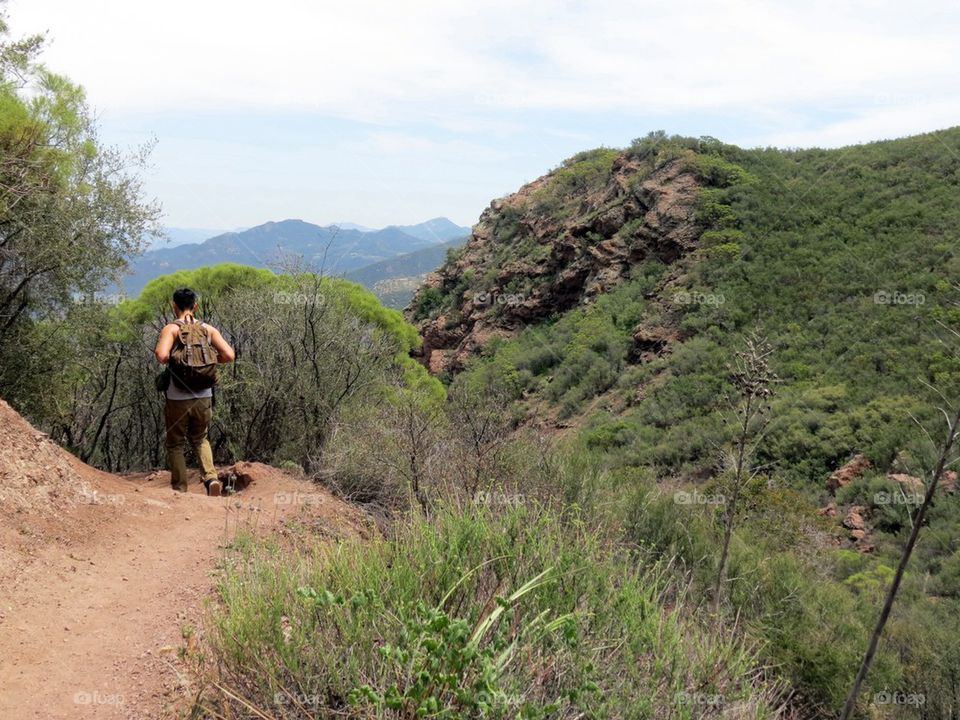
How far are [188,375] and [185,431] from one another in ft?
1.99

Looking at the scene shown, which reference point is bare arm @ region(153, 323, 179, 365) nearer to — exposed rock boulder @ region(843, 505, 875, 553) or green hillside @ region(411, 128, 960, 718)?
green hillside @ region(411, 128, 960, 718)

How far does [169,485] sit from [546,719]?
19.2ft

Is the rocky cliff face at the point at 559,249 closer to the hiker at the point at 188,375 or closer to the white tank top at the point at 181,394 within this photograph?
the hiker at the point at 188,375

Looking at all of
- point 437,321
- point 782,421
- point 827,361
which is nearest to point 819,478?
point 782,421

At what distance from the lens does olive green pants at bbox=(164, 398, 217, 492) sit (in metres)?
6.10

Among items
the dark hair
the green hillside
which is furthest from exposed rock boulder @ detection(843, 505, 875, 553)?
the dark hair

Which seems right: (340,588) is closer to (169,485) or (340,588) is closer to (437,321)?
(169,485)

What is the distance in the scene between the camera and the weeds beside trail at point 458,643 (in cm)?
204

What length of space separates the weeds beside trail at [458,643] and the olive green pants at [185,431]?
349cm

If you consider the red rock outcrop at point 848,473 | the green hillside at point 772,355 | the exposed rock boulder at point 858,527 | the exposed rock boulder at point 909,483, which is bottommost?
the exposed rock boulder at point 858,527

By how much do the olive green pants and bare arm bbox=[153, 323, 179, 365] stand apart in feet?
1.69

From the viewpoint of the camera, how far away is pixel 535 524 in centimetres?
344

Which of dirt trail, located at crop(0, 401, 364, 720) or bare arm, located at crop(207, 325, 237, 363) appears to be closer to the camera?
dirt trail, located at crop(0, 401, 364, 720)

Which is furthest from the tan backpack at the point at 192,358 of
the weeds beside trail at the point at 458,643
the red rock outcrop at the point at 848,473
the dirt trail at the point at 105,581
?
the red rock outcrop at the point at 848,473
